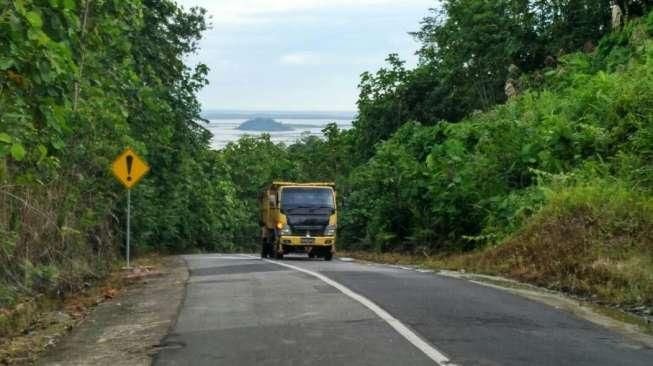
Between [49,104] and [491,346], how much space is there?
16.7 ft

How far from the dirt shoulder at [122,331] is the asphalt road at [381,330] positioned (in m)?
0.23

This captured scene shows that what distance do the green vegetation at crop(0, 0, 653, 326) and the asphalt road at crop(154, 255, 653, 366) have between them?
256cm

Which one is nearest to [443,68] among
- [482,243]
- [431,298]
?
[482,243]

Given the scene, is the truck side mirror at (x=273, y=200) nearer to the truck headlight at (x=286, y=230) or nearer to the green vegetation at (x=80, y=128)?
the truck headlight at (x=286, y=230)

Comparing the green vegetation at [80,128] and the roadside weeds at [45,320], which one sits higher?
the green vegetation at [80,128]

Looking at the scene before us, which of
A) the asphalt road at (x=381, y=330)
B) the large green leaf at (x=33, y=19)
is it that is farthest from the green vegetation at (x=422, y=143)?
the asphalt road at (x=381, y=330)

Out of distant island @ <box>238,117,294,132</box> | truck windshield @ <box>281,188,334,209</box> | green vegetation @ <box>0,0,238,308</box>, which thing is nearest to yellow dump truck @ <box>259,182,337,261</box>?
truck windshield @ <box>281,188,334,209</box>

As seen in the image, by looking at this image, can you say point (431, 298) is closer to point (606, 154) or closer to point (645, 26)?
point (606, 154)

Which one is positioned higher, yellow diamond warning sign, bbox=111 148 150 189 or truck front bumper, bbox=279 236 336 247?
yellow diamond warning sign, bbox=111 148 150 189

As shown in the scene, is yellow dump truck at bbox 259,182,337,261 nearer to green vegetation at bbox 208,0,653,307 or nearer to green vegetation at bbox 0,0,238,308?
green vegetation at bbox 208,0,653,307

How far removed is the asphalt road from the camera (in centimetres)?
873

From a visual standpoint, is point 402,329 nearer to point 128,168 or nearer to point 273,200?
point 128,168

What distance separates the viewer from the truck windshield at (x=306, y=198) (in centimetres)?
2983

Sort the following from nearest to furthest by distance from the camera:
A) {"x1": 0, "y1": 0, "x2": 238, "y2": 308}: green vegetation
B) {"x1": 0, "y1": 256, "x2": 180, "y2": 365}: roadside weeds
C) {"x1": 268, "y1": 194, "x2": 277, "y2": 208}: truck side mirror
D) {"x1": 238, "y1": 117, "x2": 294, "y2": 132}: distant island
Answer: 1. {"x1": 0, "y1": 0, "x2": 238, "y2": 308}: green vegetation
2. {"x1": 0, "y1": 256, "x2": 180, "y2": 365}: roadside weeds
3. {"x1": 268, "y1": 194, "x2": 277, "y2": 208}: truck side mirror
4. {"x1": 238, "y1": 117, "x2": 294, "y2": 132}: distant island
